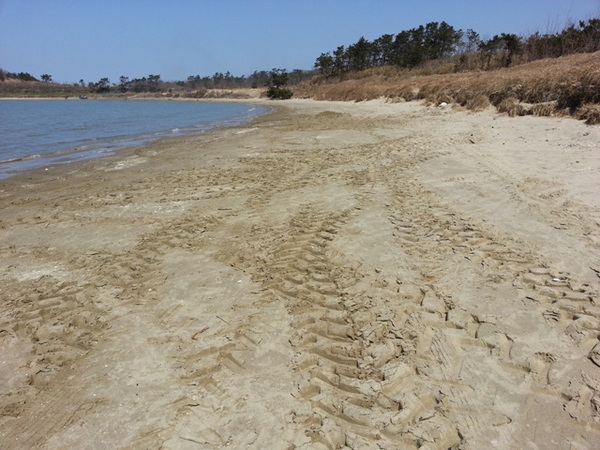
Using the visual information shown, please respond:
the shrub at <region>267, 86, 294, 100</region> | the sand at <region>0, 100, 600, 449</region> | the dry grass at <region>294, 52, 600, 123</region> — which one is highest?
the shrub at <region>267, 86, 294, 100</region>

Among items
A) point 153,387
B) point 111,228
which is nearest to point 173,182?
point 111,228

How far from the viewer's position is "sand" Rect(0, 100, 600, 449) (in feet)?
8.18

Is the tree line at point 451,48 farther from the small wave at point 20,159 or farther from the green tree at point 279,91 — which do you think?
the small wave at point 20,159

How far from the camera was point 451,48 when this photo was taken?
49.1 metres

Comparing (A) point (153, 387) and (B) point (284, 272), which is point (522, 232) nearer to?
(B) point (284, 272)

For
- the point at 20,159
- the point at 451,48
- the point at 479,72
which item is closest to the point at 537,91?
the point at 479,72

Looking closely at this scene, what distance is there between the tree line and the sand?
65.6 ft

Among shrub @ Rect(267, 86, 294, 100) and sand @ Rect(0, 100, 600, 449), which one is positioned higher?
shrub @ Rect(267, 86, 294, 100)

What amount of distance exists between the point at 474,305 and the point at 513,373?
885mm

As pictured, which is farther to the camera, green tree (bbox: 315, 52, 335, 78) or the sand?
green tree (bbox: 315, 52, 335, 78)

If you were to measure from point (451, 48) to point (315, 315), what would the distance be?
2184 inches

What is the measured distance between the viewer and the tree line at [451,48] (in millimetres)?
21969

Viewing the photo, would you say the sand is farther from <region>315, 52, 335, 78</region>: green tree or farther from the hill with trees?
<region>315, 52, 335, 78</region>: green tree

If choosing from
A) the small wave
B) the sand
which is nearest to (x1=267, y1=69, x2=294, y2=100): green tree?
the small wave
